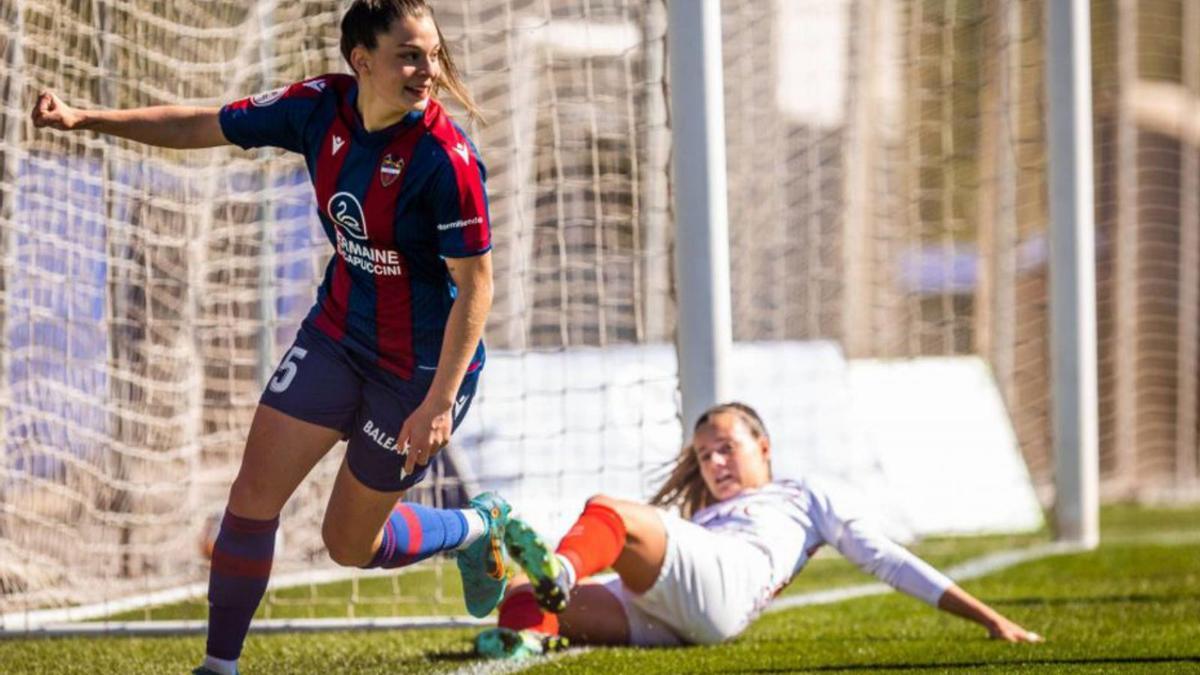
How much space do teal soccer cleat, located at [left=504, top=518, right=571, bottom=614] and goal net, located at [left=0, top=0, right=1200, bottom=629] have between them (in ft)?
6.22

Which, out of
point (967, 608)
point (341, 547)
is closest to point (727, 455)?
point (967, 608)

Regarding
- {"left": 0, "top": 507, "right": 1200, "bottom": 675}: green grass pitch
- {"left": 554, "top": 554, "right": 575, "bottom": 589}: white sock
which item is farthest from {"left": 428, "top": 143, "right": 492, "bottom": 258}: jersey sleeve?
{"left": 0, "top": 507, "right": 1200, "bottom": 675}: green grass pitch

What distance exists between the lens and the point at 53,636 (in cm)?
533

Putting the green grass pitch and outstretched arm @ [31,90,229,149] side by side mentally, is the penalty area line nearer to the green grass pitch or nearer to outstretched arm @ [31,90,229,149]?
the green grass pitch

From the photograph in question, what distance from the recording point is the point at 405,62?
3580 mm

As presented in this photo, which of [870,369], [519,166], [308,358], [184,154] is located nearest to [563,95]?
[519,166]

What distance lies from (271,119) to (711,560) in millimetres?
1784

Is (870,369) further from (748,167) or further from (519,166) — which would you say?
(519,166)

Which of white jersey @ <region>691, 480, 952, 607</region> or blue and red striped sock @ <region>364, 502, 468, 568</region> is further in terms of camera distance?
white jersey @ <region>691, 480, 952, 607</region>

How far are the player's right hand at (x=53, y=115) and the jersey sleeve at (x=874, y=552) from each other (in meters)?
2.48

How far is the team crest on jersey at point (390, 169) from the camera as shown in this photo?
3.66m

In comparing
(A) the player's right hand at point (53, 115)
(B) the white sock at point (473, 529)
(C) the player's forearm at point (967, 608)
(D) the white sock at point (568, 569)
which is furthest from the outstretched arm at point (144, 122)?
(C) the player's forearm at point (967, 608)

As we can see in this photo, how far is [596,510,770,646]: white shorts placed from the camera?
473cm

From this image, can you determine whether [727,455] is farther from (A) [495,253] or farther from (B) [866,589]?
(A) [495,253]
